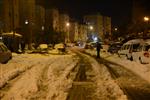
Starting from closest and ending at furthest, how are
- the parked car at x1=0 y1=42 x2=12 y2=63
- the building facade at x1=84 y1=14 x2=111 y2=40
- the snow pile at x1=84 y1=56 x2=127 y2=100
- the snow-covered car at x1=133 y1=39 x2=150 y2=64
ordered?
the snow pile at x1=84 y1=56 x2=127 y2=100, the snow-covered car at x1=133 y1=39 x2=150 y2=64, the parked car at x1=0 y1=42 x2=12 y2=63, the building facade at x1=84 y1=14 x2=111 y2=40

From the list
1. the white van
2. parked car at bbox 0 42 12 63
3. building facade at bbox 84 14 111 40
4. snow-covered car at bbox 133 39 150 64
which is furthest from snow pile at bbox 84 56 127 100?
building facade at bbox 84 14 111 40

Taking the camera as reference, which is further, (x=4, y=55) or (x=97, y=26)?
(x=97, y=26)

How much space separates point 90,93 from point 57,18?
135 meters

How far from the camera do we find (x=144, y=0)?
131 ft

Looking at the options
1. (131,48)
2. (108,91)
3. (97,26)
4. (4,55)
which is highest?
(97,26)

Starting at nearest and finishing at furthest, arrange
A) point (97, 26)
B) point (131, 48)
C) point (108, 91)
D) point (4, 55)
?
point (108, 91)
point (4, 55)
point (131, 48)
point (97, 26)

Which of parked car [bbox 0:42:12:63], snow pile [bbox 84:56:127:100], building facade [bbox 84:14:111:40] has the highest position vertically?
building facade [bbox 84:14:111:40]

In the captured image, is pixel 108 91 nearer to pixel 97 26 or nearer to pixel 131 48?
pixel 131 48

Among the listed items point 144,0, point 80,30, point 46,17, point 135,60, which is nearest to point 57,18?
point 46,17

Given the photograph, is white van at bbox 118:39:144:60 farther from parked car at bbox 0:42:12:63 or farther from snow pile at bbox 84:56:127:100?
snow pile at bbox 84:56:127:100

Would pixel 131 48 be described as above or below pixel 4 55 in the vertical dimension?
above

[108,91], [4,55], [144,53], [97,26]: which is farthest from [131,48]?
[97,26]

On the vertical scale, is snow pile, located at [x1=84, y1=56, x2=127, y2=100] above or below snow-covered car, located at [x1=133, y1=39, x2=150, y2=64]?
below

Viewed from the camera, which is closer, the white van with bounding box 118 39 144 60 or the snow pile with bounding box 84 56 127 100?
the snow pile with bounding box 84 56 127 100
